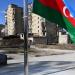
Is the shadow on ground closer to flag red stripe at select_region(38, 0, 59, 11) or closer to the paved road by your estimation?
the paved road

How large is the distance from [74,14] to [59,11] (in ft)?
1.19

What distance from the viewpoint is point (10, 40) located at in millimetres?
87188

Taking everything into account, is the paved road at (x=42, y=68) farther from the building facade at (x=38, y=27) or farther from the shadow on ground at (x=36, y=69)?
the building facade at (x=38, y=27)

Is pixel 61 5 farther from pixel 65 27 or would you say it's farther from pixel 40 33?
pixel 40 33

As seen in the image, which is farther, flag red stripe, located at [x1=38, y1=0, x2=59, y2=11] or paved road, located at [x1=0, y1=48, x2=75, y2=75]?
paved road, located at [x1=0, y1=48, x2=75, y2=75]

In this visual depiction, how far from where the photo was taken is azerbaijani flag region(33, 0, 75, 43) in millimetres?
7668

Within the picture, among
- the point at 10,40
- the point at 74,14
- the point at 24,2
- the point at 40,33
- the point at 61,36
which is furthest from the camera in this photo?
the point at 40,33

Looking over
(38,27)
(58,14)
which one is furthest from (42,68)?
(38,27)

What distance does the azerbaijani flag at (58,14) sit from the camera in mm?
7668

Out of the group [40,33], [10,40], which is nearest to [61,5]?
[10,40]

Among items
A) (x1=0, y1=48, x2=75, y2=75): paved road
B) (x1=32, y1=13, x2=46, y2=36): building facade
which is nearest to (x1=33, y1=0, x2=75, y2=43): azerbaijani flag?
(x1=0, y1=48, x2=75, y2=75): paved road

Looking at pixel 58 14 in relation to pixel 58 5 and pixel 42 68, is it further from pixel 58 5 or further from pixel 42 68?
pixel 42 68

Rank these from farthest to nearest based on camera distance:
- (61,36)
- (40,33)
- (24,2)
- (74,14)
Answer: (40,33) < (61,36) < (74,14) < (24,2)

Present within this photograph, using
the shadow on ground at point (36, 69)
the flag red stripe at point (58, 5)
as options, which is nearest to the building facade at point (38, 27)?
the shadow on ground at point (36, 69)
